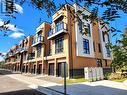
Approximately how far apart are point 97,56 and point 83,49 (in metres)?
4.73

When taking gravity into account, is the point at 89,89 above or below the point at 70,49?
below

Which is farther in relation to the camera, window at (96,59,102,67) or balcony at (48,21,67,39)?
window at (96,59,102,67)

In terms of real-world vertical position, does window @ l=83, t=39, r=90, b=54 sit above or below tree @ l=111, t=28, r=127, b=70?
above

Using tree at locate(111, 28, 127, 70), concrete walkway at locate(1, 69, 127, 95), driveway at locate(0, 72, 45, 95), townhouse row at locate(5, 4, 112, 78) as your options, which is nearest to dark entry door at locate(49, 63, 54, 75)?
townhouse row at locate(5, 4, 112, 78)

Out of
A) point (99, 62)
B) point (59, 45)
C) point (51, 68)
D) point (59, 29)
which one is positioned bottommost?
point (51, 68)

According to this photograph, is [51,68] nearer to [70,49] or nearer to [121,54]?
[70,49]

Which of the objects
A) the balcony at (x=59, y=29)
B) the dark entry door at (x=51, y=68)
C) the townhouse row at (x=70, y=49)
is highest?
the balcony at (x=59, y=29)

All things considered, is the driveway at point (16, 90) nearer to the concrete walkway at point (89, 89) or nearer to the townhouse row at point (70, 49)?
the concrete walkway at point (89, 89)

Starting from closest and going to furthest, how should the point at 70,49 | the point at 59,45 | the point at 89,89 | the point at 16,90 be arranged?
the point at 89,89
the point at 16,90
the point at 70,49
the point at 59,45

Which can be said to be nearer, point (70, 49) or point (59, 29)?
point (70, 49)

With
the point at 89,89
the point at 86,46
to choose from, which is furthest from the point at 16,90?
the point at 86,46

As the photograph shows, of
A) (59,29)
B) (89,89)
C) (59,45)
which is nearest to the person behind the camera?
(89,89)

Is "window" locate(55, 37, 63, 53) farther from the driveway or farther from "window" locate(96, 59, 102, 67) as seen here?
the driveway

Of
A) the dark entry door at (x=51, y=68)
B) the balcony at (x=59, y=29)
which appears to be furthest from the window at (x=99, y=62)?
the balcony at (x=59, y=29)
